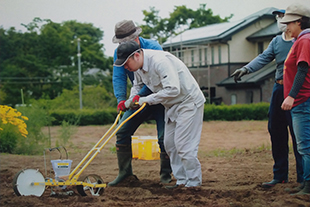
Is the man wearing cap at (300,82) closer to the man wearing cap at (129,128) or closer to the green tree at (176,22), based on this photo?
the man wearing cap at (129,128)

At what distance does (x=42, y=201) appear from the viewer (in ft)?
12.2

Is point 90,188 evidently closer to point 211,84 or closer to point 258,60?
point 258,60

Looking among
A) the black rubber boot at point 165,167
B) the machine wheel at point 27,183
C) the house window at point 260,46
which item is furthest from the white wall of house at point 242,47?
the machine wheel at point 27,183

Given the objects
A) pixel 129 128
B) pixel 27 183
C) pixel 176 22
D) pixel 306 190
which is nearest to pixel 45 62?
pixel 176 22

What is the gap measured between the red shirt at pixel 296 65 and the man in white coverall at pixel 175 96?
0.95 m

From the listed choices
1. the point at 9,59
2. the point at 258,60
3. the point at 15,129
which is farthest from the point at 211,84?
the point at 258,60

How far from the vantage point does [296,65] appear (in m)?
3.94

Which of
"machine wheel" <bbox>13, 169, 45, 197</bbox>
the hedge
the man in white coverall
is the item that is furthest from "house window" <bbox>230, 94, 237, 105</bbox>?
"machine wheel" <bbox>13, 169, 45, 197</bbox>

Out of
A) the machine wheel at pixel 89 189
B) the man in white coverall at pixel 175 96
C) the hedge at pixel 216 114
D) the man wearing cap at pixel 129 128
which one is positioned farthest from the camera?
the hedge at pixel 216 114

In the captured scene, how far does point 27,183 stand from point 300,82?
9.29 ft

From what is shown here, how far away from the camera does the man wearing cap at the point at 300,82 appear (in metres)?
3.81

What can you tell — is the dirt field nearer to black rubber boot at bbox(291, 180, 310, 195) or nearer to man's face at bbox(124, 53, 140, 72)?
black rubber boot at bbox(291, 180, 310, 195)

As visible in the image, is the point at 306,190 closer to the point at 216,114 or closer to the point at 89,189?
the point at 89,189

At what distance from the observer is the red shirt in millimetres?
3766
